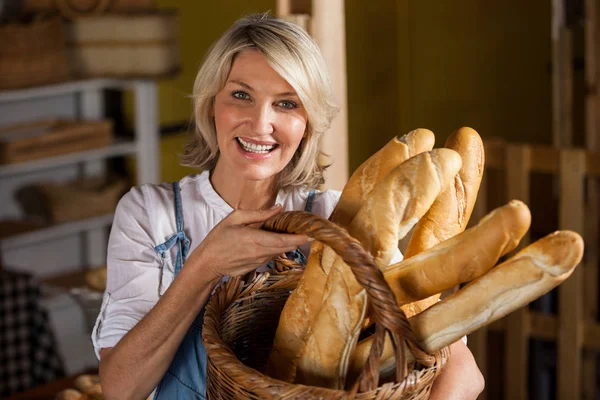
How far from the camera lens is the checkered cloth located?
3.20 metres

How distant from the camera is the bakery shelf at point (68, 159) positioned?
13.1 feet

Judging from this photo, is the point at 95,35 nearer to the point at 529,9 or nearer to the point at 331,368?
the point at 529,9

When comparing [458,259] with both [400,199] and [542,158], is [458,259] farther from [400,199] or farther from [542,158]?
[542,158]

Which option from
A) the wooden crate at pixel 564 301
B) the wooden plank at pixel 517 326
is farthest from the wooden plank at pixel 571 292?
the wooden plank at pixel 517 326

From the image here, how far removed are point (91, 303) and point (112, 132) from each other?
2487mm

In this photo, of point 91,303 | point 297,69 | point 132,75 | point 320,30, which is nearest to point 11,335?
point 91,303

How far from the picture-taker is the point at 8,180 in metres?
4.35

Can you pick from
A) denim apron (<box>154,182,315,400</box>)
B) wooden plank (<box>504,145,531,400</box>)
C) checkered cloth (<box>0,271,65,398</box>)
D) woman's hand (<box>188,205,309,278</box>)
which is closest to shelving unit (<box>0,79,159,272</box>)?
checkered cloth (<box>0,271,65,398</box>)

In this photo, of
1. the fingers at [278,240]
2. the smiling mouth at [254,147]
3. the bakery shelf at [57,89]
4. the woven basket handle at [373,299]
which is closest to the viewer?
the woven basket handle at [373,299]

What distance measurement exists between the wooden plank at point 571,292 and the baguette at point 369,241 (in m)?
2.03

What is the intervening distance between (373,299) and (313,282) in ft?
0.55

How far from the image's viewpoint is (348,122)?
4.41 m

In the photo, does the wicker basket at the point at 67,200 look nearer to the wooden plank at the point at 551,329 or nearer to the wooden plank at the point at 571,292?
the wooden plank at the point at 551,329

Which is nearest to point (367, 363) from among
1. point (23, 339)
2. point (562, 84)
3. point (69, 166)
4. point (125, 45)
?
point (23, 339)
